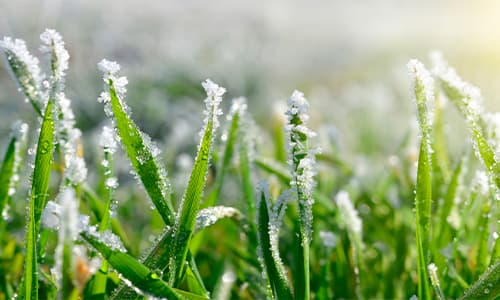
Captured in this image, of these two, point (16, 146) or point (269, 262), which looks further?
point (16, 146)

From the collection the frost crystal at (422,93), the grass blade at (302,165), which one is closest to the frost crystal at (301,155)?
the grass blade at (302,165)

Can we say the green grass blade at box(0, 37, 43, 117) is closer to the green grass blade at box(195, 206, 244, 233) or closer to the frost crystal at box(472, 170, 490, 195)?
the green grass blade at box(195, 206, 244, 233)

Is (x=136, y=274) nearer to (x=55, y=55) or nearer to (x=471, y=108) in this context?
(x=55, y=55)

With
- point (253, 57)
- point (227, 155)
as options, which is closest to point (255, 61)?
point (253, 57)

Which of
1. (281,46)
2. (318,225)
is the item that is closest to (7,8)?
(281,46)

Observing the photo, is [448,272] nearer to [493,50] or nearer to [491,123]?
[491,123]

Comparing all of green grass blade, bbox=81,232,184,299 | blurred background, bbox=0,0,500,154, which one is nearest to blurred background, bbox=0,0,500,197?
blurred background, bbox=0,0,500,154
